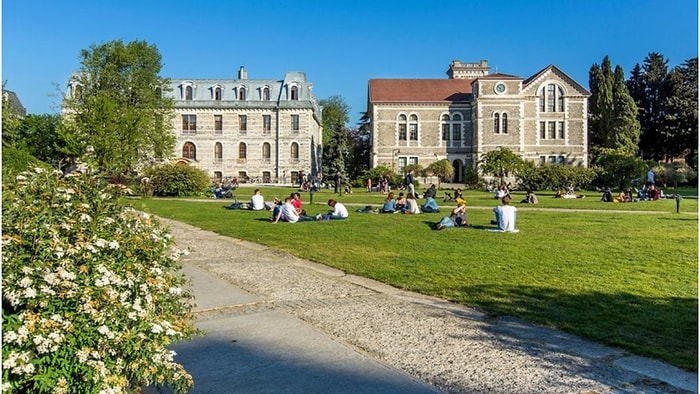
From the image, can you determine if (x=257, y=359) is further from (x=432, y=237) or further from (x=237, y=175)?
(x=237, y=175)

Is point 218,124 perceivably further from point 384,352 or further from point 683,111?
point 384,352

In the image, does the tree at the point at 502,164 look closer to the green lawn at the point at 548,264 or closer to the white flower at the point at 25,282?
the green lawn at the point at 548,264

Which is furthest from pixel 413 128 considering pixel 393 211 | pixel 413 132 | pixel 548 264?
pixel 548 264

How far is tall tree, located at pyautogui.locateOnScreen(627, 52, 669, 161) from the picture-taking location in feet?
220

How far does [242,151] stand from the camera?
5944cm

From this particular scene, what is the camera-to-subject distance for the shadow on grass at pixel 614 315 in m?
5.09

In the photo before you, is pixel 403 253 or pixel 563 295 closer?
pixel 563 295

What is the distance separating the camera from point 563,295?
7.23m

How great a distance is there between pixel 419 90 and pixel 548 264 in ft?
172

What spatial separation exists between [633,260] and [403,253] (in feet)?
14.0

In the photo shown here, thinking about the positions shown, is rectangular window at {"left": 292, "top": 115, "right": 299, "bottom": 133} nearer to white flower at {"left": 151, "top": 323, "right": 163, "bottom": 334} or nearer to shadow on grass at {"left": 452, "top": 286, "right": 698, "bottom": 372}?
shadow on grass at {"left": 452, "top": 286, "right": 698, "bottom": 372}

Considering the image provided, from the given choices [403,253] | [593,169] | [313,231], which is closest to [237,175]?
[593,169]

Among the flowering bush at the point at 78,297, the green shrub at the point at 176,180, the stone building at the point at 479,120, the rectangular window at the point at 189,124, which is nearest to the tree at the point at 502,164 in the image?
the stone building at the point at 479,120

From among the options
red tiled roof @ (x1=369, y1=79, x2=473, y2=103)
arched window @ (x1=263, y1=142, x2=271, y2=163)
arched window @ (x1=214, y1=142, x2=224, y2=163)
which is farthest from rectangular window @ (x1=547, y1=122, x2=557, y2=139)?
arched window @ (x1=214, y1=142, x2=224, y2=163)
